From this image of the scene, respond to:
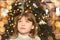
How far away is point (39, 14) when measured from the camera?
1.79 meters

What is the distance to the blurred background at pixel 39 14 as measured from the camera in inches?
70.6

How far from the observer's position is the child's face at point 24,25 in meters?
1.80

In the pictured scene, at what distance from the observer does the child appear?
180 cm

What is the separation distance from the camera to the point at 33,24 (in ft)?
5.93

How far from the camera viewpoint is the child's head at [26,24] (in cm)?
180

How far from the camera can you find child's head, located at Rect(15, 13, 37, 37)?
1798mm

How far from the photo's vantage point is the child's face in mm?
1797

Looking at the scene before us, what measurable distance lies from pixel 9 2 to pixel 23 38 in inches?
16.1

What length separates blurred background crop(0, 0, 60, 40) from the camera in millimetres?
1792

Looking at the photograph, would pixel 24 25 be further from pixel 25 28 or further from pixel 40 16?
pixel 40 16

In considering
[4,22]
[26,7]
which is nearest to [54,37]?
[26,7]

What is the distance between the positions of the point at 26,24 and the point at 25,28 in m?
0.04

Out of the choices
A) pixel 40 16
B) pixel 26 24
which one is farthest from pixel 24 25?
pixel 40 16

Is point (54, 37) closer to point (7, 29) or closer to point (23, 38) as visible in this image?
point (23, 38)
